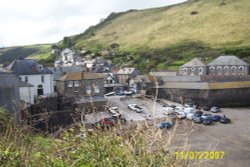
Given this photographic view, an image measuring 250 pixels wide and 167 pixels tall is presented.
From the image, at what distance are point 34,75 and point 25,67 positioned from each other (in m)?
1.17

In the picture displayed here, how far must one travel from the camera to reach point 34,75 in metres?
31.8

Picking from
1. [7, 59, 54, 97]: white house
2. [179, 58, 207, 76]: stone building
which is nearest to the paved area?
[7, 59, 54, 97]: white house

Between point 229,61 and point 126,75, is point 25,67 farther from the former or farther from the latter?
point 229,61

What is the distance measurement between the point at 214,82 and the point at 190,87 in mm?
3293

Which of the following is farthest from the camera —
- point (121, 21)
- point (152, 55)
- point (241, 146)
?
point (121, 21)

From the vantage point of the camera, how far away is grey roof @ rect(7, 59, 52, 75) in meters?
31.2

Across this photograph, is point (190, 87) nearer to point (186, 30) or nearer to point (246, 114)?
point (246, 114)

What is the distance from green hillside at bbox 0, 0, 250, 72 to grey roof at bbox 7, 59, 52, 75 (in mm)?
32891

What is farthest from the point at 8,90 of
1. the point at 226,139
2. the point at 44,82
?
the point at 226,139

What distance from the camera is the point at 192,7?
110688 mm

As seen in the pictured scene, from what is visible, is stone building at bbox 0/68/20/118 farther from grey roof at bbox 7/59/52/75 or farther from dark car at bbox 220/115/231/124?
dark car at bbox 220/115/231/124

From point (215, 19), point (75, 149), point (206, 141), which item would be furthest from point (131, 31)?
point (75, 149)

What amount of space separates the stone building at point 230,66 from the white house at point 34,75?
29717mm

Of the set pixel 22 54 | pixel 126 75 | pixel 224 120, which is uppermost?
pixel 22 54
